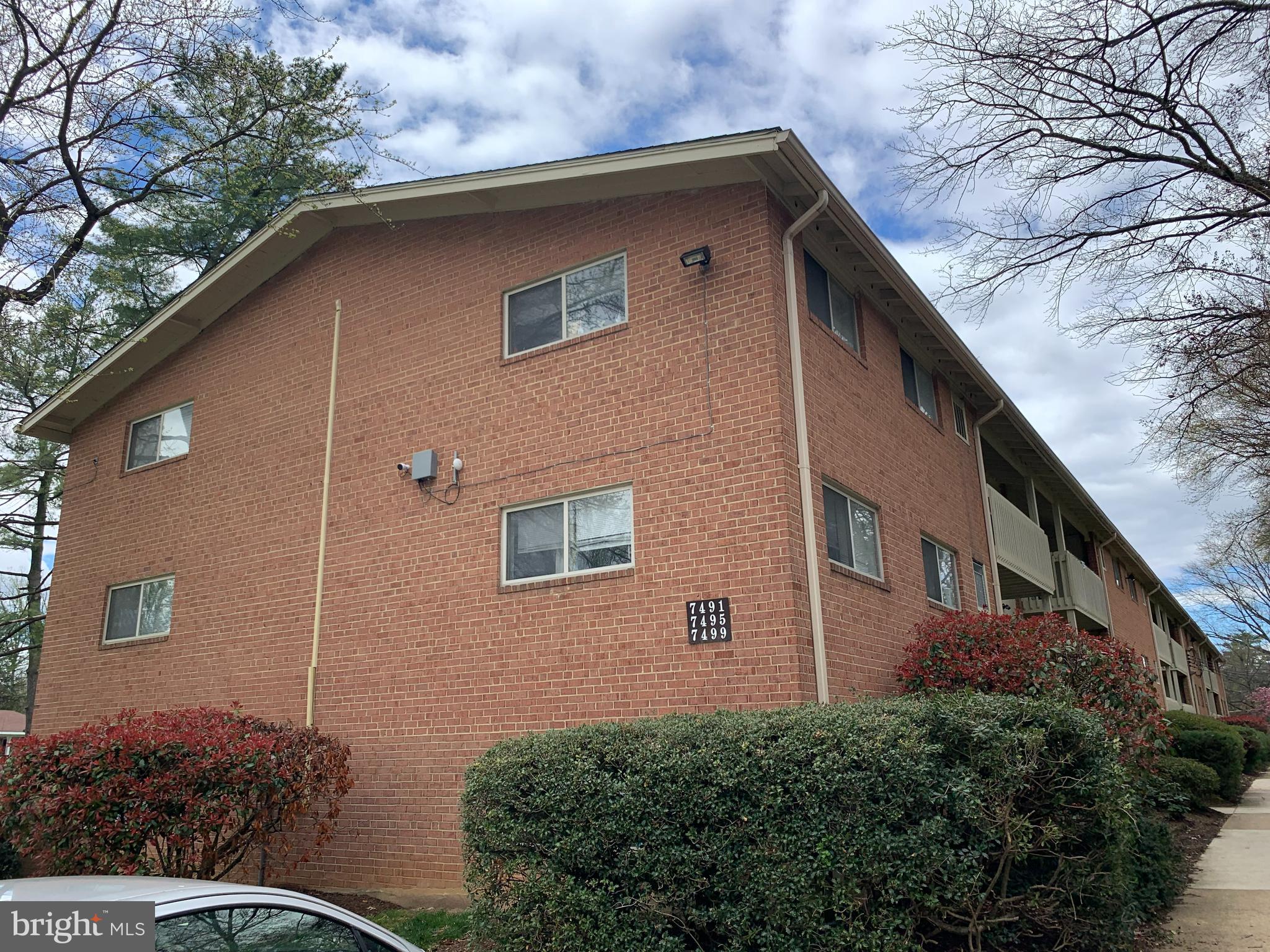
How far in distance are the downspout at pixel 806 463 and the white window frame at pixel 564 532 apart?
1.65m

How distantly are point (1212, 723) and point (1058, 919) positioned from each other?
17751 mm

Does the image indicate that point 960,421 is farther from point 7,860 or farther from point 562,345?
point 7,860

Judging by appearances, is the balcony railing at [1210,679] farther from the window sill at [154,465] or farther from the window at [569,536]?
the window sill at [154,465]

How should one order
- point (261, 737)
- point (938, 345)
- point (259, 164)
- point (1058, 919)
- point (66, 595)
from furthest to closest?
point (66, 595)
point (938, 345)
point (259, 164)
point (261, 737)
point (1058, 919)

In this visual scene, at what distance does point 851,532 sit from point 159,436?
34.5ft

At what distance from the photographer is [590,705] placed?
912 centimetres

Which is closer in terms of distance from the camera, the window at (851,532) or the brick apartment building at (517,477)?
the brick apartment building at (517,477)

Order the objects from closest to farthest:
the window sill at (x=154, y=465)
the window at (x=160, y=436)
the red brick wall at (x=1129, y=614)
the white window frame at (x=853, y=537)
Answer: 1. the white window frame at (x=853, y=537)
2. the window sill at (x=154, y=465)
3. the window at (x=160, y=436)
4. the red brick wall at (x=1129, y=614)

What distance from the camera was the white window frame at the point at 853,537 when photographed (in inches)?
373

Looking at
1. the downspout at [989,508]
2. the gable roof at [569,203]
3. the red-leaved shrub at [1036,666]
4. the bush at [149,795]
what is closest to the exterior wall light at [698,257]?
the gable roof at [569,203]

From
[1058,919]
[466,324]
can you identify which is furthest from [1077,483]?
[1058,919]

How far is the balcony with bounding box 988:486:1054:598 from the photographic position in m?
15.8

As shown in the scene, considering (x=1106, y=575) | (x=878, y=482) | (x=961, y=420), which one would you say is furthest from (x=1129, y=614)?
(x=878, y=482)

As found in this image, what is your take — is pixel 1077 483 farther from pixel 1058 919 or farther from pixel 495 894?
pixel 495 894
